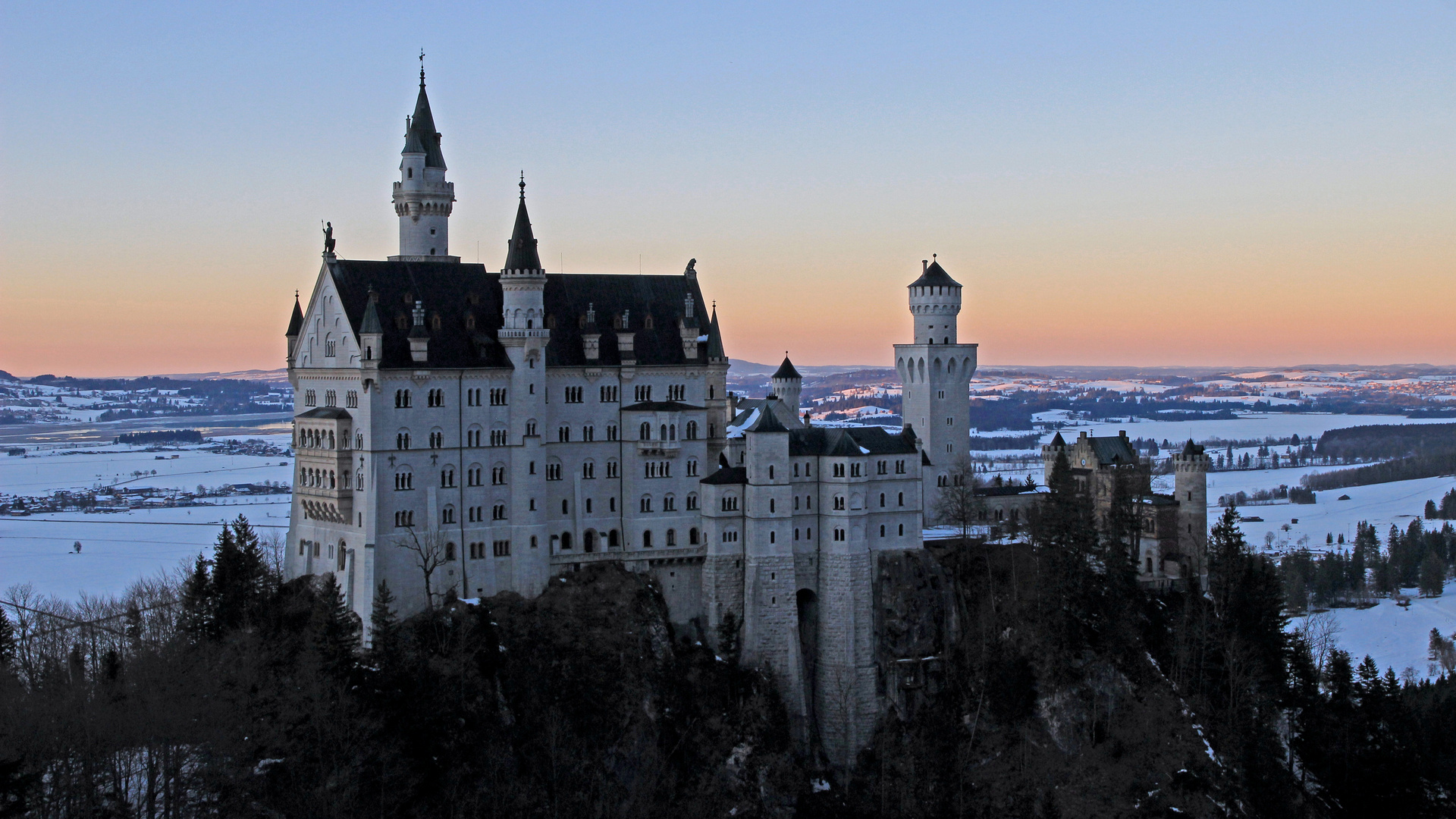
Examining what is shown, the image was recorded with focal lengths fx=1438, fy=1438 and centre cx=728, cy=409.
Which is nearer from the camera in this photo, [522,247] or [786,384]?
[522,247]

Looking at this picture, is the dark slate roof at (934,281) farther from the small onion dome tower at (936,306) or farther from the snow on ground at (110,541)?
the snow on ground at (110,541)

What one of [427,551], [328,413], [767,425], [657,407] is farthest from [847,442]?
[328,413]

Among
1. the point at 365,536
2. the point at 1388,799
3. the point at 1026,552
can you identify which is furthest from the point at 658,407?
the point at 1388,799

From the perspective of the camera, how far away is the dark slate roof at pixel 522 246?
252 ft

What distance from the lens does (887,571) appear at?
82.8m

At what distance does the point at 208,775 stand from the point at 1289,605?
3602 inches

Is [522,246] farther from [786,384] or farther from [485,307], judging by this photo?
[786,384]

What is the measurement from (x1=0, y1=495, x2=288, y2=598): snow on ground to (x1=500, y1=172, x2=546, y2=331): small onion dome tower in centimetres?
3882

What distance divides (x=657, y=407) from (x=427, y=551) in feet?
50.4

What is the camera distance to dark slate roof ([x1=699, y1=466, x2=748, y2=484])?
80.4m

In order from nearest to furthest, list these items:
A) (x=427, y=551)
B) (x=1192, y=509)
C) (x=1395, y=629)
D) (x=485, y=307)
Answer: (x=427, y=551), (x=485, y=307), (x=1192, y=509), (x=1395, y=629)

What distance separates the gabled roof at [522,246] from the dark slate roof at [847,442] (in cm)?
1790

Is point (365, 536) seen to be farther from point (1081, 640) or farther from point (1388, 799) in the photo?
point (1388, 799)

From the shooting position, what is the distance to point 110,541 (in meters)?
138
